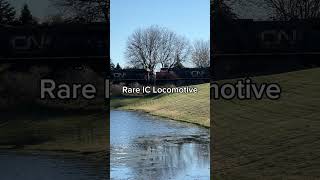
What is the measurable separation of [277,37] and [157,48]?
1.10 metres

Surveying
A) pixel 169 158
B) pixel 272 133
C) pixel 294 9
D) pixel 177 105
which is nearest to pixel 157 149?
pixel 169 158

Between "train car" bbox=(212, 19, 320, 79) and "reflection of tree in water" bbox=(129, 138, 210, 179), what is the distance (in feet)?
2.24

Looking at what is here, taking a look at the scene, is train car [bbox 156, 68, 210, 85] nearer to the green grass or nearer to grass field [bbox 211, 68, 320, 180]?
the green grass

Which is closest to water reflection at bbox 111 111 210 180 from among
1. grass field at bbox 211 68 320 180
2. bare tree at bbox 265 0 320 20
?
grass field at bbox 211 68 320 180

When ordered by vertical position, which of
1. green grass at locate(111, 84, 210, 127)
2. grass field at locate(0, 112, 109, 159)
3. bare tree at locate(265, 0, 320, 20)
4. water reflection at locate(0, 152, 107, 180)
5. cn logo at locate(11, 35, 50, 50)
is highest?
bare tree at locate(265, 0, 320, 20)

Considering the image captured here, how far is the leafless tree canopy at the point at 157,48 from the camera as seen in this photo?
4.55 meters

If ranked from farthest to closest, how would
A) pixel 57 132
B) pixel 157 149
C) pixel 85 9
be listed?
pixel 57 132 → pixel 85 9 → pixel 157 149

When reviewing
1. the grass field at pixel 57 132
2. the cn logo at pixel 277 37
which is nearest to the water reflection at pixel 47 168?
the grass field at pixel 57 132

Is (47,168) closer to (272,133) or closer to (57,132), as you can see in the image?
(57,132)

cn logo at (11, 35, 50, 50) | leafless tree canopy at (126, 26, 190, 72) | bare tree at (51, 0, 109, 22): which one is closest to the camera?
leafless tree canopy at (126, 26, 190, 72)

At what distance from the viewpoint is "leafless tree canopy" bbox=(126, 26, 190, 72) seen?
4.55 meters

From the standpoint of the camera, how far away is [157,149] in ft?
15.2

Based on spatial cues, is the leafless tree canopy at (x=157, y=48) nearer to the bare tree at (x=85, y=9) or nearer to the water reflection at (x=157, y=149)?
the bare tree at (x=85, y=9)

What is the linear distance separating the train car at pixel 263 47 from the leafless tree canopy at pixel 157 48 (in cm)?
31
